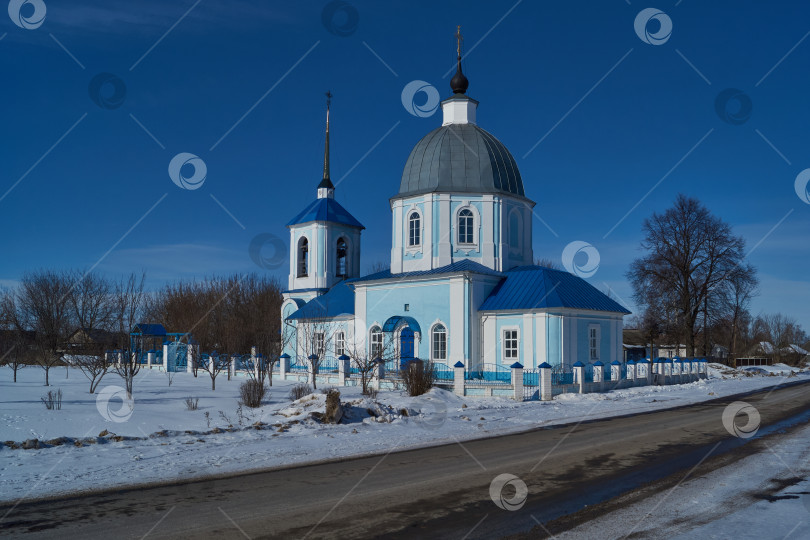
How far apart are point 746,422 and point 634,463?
7.06 m

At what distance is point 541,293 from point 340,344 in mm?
10482

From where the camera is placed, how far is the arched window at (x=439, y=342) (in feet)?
81.5

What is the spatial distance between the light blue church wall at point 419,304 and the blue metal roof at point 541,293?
163cm

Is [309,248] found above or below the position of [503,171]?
below

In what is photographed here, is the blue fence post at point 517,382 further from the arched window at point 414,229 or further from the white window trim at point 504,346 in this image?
the arched window at point 414,229

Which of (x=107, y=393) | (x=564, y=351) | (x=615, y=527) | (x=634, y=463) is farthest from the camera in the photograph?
(x=564, y=351)

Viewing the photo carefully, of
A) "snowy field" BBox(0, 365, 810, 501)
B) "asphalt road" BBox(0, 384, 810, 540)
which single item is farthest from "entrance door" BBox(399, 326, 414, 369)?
"asphalt road" BBox(0, 384, 810, 540)

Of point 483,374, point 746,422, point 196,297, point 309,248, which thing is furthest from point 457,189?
point 196,297

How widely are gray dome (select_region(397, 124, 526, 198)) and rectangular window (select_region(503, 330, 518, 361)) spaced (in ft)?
19.2

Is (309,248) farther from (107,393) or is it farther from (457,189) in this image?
(107,393)

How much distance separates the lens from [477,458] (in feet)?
33.1

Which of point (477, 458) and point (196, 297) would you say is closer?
point (477, 458)

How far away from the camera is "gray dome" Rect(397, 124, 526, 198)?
85.8 feet

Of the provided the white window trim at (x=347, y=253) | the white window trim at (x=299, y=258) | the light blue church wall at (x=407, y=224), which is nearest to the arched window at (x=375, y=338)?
the light blue church wall at (x=407, y=224)
